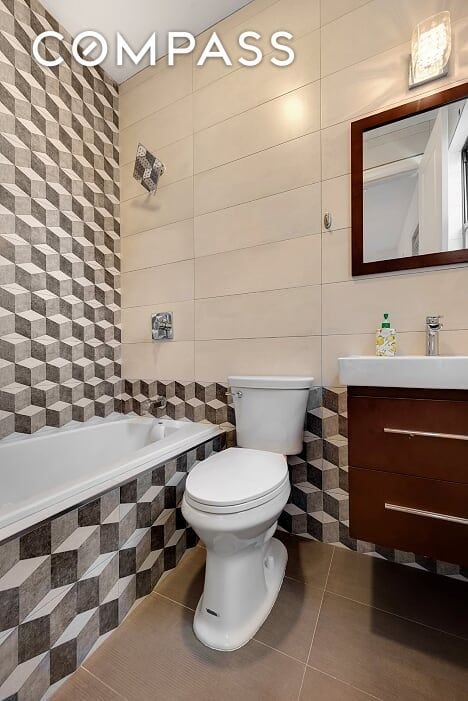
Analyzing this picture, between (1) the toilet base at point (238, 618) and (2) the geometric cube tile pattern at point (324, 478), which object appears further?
(2) the geometric cube tile pattern at point (324, 478)

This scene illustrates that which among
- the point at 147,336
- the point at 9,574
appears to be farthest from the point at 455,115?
the point at 9,574

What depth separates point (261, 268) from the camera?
162cm

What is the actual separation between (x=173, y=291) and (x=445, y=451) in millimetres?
1553

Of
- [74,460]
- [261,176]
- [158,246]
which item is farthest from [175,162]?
[74,460]

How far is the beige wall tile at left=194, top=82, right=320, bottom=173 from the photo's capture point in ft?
4.94

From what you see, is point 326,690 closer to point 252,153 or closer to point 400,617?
point 400,617

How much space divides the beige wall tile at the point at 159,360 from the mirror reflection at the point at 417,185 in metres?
1.10

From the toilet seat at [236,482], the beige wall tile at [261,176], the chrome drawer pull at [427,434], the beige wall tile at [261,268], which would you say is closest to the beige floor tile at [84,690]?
the toilet seat at [236,482]

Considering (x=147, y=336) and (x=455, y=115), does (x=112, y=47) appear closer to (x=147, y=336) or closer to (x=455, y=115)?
(x=147, y=336)

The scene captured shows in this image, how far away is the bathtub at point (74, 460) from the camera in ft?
2.81

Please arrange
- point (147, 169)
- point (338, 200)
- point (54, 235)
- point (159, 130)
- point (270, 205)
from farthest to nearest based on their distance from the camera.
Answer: point (159, 130) < point (147, 169) < point (54, 235) < point (270, 205) < point (338, 200)

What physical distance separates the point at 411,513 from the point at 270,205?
1.44m

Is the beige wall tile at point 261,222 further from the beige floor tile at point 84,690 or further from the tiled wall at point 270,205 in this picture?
the beige floor tile at point 84,690

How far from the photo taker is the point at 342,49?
143 centimetres
